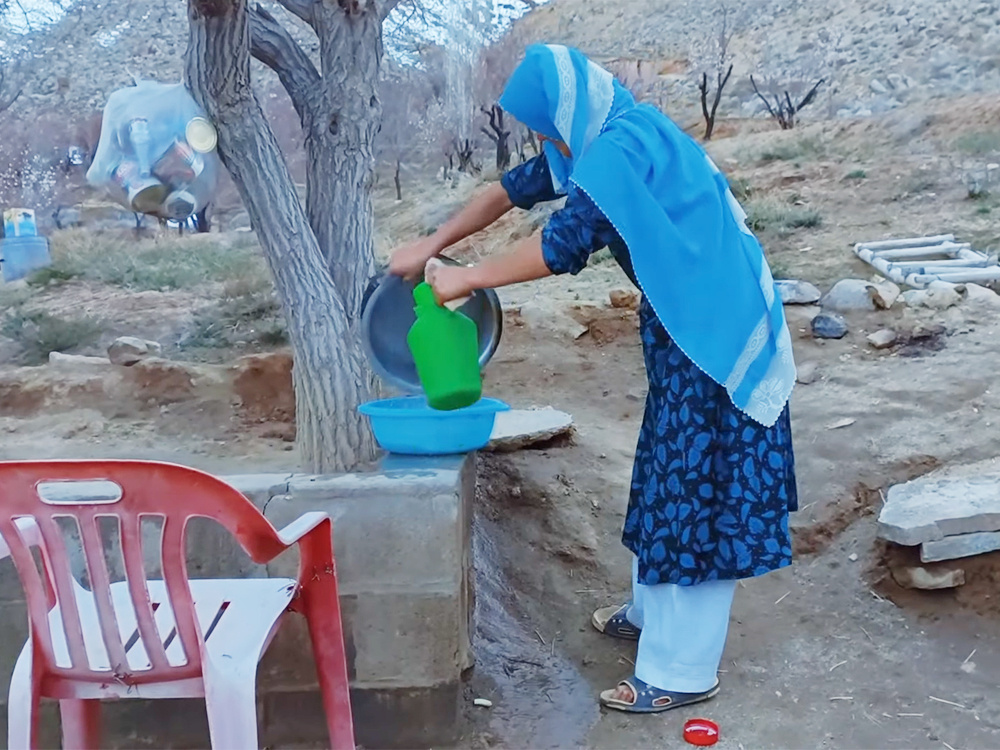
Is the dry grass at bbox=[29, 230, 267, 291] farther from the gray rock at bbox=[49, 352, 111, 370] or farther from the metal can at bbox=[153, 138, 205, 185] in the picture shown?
the metal can at bbox=[153, 138, 205, 185]

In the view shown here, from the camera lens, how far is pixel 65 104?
432 cm

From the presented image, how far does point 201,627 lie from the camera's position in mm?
1362

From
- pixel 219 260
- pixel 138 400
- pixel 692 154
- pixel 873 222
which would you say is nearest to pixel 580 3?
pixel 873 222

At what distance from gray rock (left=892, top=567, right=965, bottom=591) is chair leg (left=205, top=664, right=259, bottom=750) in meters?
1.59

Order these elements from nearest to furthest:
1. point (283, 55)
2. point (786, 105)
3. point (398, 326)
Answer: point (398, 326) < point (283, 55) < point (786, 105)

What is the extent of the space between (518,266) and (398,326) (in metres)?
0.53

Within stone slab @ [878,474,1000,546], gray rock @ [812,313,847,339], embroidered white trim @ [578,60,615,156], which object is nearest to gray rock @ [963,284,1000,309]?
gray rock @ [812,313,847,339]

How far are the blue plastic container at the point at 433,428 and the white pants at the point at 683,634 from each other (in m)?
0.43

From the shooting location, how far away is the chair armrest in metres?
1.27

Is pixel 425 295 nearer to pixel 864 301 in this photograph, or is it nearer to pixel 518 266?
pixel 518 266

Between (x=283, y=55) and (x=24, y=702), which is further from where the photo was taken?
(x=283, y=55)

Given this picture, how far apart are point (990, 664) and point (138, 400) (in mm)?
2860

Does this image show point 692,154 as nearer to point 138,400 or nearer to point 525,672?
Answer: point 525,672

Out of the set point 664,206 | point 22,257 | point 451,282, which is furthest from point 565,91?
point 22,257
